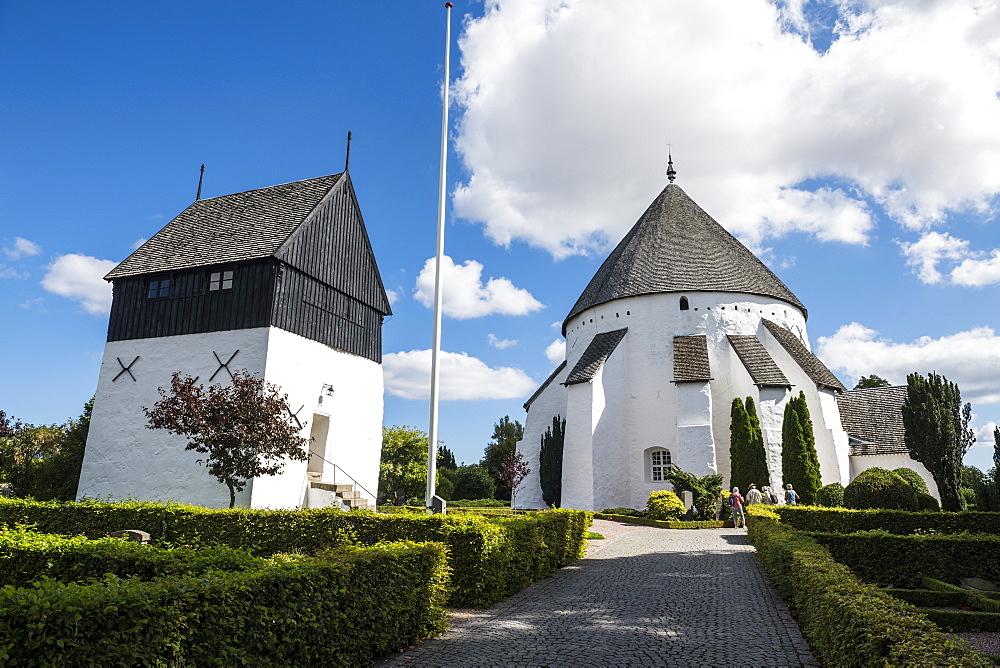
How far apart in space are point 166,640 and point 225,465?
12.5 meters

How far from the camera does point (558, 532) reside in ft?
39.7

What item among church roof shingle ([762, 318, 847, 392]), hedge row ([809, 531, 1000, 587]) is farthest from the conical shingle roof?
hedge row ([809, 531, 1000, 587])

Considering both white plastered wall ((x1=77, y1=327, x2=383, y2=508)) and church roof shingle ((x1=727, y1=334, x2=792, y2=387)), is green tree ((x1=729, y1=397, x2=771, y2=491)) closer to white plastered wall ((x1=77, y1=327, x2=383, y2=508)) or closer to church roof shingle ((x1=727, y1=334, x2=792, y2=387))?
church roof shingle ((x1=727, y1=334, x2=792, y2=387))

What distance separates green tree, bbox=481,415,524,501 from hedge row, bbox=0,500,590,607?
2614 centimetres

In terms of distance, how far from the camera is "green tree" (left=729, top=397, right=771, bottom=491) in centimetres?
2548

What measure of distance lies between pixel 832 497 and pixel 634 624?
1805 cm

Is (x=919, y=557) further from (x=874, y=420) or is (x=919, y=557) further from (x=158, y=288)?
(x=874, y=420)

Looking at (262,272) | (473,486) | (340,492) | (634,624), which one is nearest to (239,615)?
(634,624)

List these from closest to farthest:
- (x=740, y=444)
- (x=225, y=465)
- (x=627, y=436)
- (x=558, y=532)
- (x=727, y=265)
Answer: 1. (x=558, y=532)
2. (x=225, y=465)
3. (x=740, y=444)
4. (x=627, y=436)
5. (x=727, y=265)

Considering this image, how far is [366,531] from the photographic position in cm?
1108

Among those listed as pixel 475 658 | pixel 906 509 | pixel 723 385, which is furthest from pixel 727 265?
pixel 475 658

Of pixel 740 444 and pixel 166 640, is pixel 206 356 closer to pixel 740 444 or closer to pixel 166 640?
pixel 166 640

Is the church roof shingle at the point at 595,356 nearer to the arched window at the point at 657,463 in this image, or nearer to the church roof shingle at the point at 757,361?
the arched window at the point at 657,463

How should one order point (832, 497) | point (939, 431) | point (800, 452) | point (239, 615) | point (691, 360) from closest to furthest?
point (239, 615)
point (939, 431)
point (832, 497)
point (800, 452)
point (691, 360)
